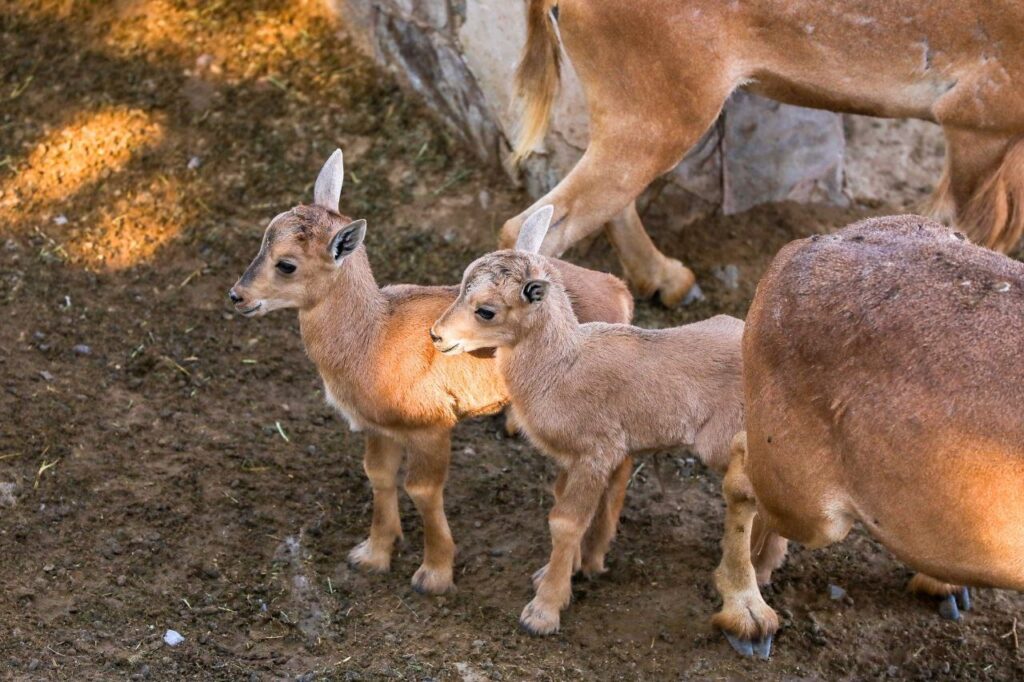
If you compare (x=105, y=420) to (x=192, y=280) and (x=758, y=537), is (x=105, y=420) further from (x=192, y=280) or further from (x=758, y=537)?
(x=758, y=537)

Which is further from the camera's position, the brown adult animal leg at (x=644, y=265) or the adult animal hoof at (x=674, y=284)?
the adult animal hoof at (x=674, y=284)

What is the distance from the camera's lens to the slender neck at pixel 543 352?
5.28 metres

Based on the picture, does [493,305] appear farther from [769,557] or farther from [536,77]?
[536,77]

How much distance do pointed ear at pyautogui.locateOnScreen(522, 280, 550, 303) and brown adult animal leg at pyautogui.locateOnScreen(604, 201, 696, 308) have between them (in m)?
2.28

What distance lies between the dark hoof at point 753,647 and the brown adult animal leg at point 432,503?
120 cm

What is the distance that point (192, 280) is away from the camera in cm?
756

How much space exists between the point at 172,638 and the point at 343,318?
4.60ft

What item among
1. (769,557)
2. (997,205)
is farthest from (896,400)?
(997,205)

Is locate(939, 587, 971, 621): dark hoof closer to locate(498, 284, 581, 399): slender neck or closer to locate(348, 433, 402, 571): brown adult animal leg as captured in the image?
locate(498, 284, 581, 399): slender neck

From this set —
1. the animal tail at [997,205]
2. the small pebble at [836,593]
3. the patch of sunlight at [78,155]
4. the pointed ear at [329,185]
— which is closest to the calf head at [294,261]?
the pointed ear at [329,185]

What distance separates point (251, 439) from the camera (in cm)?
656

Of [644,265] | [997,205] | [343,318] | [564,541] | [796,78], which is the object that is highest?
[796,78]

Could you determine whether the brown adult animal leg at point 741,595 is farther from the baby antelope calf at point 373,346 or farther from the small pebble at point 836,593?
the baby antelope calf at point 373,346

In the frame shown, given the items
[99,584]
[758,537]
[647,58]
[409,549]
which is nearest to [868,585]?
[758,537]
